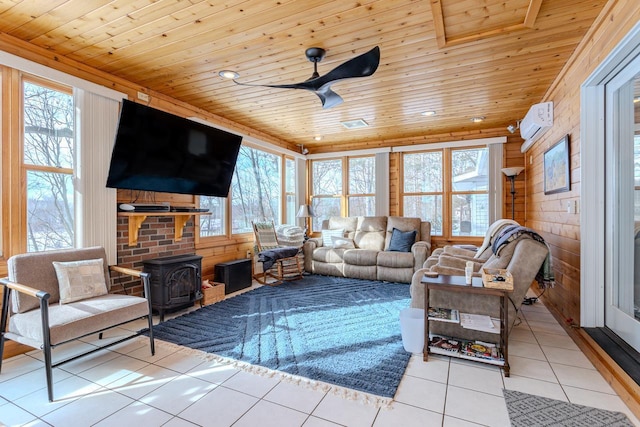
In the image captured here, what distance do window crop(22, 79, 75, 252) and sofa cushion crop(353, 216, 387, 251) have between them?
3.98 metres

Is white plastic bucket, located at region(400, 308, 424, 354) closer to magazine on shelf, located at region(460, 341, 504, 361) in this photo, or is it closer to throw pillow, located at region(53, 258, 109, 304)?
magazine on shelf, located at region(460, 341, 504, 361)

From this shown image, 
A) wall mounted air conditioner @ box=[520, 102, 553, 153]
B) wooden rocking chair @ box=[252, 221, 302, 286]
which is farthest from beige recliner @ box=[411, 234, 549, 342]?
wooden rocking chair @ box=[252, 221, 302, 286]

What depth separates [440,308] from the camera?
102 inches

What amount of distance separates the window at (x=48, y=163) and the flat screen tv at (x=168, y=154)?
42 centimetres

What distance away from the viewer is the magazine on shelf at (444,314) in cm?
234

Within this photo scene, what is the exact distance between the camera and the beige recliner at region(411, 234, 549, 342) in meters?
2.33

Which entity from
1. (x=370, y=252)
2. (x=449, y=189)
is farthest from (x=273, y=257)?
(x=449, y=189)

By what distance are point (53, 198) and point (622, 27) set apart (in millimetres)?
4441

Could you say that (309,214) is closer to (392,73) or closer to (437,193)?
Result: (437,193)

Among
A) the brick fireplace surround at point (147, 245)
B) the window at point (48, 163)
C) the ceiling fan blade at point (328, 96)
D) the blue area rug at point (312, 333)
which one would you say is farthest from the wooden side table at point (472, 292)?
the window at point (48, 163)

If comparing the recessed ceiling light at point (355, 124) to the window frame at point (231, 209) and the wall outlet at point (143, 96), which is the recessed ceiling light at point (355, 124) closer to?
the window frame at point (231, 209)

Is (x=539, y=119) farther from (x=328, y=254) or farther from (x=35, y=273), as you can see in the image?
(x=35, y=273)

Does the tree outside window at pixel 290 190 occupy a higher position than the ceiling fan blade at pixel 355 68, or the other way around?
the ceiling fan blade at pixel 355 68

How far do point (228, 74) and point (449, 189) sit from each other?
4.11 m
